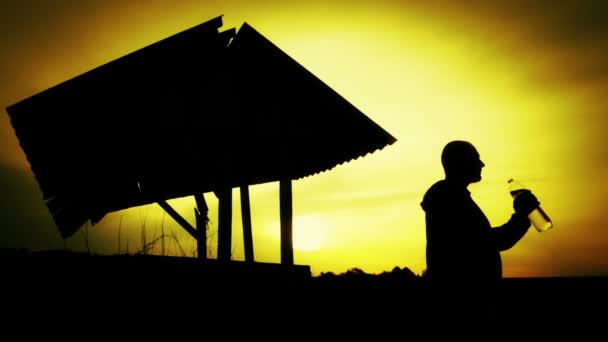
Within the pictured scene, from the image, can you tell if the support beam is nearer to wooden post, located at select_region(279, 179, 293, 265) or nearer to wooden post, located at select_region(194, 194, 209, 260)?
wooden post, located at select_region(194, 194, 209, 260)

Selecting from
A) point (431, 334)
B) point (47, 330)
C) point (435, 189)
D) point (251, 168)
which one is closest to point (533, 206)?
point (435, 189)

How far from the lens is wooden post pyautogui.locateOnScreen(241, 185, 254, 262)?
261 inches

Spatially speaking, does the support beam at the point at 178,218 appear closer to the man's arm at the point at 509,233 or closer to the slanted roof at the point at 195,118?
the slanted roof at the point at 195,118

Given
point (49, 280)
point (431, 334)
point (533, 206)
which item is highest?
point (533, 206)

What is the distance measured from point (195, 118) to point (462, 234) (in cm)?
379

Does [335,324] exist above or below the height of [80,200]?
below

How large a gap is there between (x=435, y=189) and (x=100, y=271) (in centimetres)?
244

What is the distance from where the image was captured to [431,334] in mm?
2891

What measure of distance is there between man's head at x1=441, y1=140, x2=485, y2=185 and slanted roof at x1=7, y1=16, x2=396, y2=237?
2421mm

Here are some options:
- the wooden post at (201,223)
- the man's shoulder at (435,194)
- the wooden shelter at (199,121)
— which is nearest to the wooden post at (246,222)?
the wooden shelter at (199,121)

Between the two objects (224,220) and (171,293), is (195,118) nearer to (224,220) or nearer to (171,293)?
(224,220)

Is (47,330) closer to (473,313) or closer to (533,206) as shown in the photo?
(473,313)

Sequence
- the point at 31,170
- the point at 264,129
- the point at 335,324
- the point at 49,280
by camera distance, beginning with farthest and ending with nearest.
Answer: the point at 31,170, the point at 264,129, the point at 335,324, the point at 49,280

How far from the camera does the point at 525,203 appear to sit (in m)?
3.43
